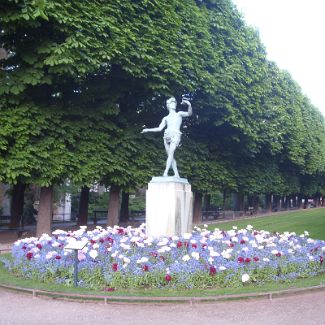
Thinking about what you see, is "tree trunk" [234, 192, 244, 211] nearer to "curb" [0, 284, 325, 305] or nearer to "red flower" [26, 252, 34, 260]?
"red flower" [26, 252, 34, 260]

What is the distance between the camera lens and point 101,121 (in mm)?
19734

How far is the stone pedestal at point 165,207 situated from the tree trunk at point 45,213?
5249 mm

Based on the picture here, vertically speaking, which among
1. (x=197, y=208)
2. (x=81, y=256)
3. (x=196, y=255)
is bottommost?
(x=81, y=256)

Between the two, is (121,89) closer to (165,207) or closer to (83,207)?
(165,207)

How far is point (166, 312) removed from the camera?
801cm

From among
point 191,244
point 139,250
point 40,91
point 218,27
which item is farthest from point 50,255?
point 218,27

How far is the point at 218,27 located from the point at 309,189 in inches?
1309

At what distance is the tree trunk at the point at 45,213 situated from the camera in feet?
59.3

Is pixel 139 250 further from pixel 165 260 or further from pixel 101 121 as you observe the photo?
pixel 101 121

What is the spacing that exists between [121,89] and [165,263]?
10.8 meters

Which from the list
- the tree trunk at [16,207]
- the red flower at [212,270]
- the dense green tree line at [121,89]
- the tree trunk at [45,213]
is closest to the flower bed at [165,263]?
the red flower at [212,270]

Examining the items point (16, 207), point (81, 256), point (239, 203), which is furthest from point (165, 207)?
point (239, 203)

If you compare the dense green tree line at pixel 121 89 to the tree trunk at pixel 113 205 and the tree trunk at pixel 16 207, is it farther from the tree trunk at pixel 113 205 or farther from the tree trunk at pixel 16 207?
the tree trunk at pixel 16 207

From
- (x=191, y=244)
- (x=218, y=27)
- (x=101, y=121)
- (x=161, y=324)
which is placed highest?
(x=218, y=27)
